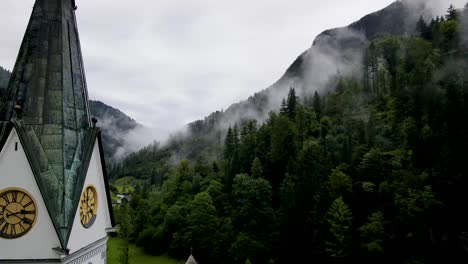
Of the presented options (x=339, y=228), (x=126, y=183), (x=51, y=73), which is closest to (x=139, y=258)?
(x=339, y=228)

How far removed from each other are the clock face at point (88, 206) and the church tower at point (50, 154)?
0.07 feet

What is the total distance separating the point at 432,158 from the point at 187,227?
42466 millimetres

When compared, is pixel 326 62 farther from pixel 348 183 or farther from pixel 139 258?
pixel 139 258

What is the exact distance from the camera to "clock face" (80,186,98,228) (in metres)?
9.20

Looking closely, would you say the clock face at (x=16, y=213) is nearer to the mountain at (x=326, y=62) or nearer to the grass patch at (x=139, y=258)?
the grass patch at (x=139, y=258)

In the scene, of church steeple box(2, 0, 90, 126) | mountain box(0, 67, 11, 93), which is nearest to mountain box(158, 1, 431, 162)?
mountain box(0, 67, 11, 93)

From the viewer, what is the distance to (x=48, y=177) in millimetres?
8516

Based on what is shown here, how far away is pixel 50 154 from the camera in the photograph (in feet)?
28.5

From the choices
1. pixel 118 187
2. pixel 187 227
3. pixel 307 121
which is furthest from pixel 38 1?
pixel 118 187

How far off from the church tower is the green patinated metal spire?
0.02m

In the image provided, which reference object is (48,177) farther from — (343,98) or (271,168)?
(343,98)

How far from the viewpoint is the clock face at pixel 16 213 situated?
8.22 m

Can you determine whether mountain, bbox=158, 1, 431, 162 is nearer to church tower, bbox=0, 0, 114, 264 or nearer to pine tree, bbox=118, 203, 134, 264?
pine tree, bbox=118, 203, 134, 264

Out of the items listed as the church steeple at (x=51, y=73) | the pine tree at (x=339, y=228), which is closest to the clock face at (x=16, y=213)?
the church steeple at (x=51, y=73)
